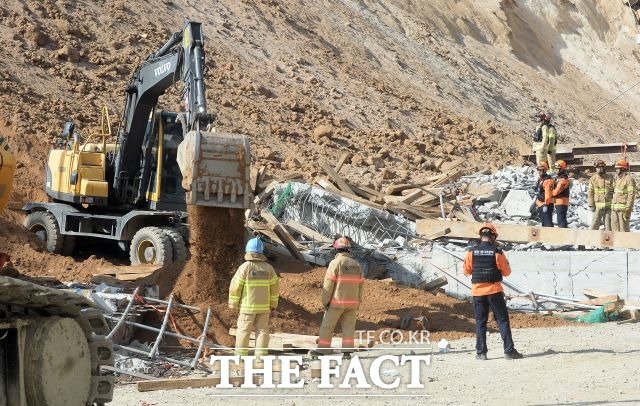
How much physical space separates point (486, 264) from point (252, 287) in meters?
2.45

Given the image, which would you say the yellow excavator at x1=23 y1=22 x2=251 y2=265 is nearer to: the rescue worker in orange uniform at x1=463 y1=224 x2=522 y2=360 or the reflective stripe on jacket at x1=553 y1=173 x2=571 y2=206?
the rescue worker in orange uniform at x1=463 y1=224 x2=522 y2=360

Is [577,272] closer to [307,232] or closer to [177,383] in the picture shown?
[307,232]

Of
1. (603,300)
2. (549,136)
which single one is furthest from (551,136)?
(603,300)

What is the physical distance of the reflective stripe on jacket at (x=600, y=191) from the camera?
63.4 ft

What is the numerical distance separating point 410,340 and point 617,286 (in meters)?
4.22

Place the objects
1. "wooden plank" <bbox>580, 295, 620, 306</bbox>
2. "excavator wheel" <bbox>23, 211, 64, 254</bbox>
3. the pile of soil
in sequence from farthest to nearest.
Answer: "excavator wheel" <bbox>23, 211, 64, 254</bbox>
"wooden plank" <bbox>580, 295, 620, 306</bbox>
the pile of soil

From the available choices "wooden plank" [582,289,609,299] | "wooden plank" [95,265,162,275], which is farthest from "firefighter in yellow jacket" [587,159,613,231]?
"wooden plank" [95,265,162,275]

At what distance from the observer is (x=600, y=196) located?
1936 centimetres

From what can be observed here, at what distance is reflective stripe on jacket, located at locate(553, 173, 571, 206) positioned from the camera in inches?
776

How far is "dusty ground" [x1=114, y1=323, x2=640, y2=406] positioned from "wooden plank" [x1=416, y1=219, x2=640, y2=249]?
401 cm

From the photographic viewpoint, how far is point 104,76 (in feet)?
90.7

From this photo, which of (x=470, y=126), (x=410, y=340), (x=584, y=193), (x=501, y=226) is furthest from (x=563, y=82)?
(x=410, y=340)

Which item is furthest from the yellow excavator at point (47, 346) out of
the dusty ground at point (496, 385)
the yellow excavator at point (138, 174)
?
the yellow excavator at point (138, 174)

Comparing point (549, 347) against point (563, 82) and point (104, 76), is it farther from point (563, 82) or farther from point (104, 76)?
point (563, 82)
